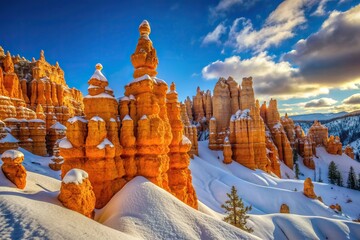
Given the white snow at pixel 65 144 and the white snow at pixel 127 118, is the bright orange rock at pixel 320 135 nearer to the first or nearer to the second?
the white snow at pixel 127 118

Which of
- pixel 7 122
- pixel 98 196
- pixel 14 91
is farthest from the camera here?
pixel 14 91

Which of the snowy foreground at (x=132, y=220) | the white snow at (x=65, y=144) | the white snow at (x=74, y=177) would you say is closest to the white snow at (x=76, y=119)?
the white snow at (x=65, y=144)

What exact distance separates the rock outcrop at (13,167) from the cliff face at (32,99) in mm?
21517

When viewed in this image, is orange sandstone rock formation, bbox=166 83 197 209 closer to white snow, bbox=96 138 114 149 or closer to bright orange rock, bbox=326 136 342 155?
white snow, bbox=96 138 114 149

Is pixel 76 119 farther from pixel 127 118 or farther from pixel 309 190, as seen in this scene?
pixel 309 190

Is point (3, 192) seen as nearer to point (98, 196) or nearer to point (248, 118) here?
point (98, 196)

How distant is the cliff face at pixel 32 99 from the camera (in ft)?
96.7

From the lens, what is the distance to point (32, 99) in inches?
1821

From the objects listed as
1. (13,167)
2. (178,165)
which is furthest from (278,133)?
(13,167)

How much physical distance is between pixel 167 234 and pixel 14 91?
40669 millimetres

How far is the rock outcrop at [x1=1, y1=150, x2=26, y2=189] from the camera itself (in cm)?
996

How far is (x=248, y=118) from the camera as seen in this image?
171 ft

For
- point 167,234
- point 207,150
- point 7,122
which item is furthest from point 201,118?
point 167,234

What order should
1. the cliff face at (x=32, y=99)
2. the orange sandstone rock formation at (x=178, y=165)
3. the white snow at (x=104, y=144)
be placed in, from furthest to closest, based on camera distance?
the cliff face at (x=32, y=99)
the orange sandstone rock formation at (x=178, y=165)
the white snow at (x=104, y=144)
